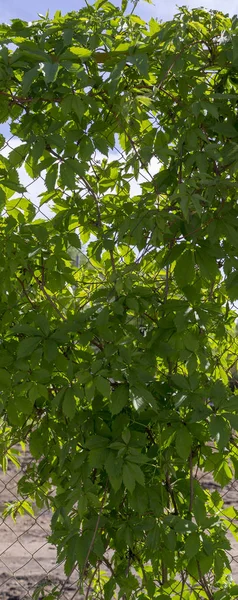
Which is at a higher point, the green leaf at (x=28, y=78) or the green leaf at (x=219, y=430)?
the green leaf at (x=28, y=78)

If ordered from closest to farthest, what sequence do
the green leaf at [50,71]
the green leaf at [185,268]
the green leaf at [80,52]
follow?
1. the green leaf at [50,71]
2. the green leaf at [80,52]
3. the green leaf at [185,268]

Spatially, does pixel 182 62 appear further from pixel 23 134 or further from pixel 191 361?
pixel 191 361

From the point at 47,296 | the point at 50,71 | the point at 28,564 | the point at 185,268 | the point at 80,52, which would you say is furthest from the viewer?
the point at 28,564

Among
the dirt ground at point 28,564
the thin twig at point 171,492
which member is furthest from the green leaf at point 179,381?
the dirt ground at point 28,564

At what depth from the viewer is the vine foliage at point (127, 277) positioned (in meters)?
1.86

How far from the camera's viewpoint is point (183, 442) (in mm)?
1860

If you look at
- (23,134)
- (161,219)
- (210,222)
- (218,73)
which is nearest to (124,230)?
(161,219)

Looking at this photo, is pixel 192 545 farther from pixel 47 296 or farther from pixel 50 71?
pixel 50 71

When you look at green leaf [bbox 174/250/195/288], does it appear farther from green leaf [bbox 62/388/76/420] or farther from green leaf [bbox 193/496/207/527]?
green leaf [bbox 193/496/207/527]

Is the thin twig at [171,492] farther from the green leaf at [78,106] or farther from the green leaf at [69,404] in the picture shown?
the green leaf at [78,106]

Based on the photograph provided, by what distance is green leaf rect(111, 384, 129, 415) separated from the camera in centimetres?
184

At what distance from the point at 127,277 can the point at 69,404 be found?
34cm

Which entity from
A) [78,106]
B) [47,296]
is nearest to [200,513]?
[47,296]

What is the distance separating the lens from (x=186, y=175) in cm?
205
